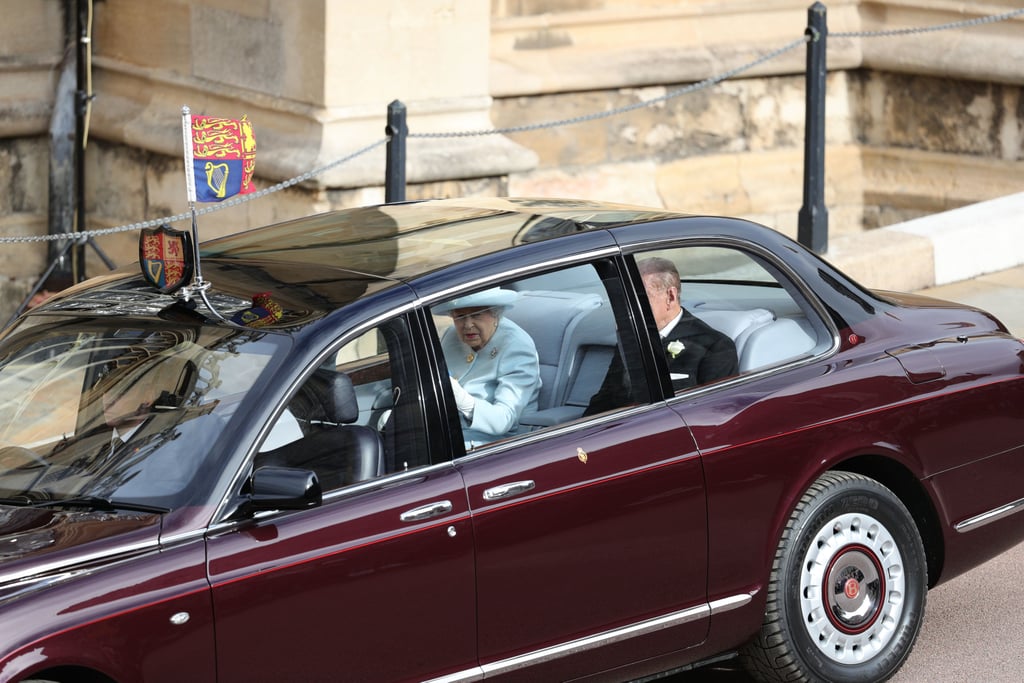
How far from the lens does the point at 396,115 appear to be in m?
8.58

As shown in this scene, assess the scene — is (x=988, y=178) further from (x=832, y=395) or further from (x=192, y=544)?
(x=192, y=544)

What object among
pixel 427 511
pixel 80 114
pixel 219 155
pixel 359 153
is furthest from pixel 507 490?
pixel 80 114

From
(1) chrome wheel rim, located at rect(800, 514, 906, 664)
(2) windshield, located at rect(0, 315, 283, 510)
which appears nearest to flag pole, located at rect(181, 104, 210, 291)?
(2) windshield, located at rect(0, 315, 283, 510)

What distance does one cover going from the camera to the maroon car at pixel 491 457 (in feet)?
13.4

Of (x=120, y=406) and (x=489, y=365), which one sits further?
(x=489, y=365)

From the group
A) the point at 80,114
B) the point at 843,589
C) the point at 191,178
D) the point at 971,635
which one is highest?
the point at 80,114

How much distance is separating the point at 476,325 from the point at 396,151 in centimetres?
387

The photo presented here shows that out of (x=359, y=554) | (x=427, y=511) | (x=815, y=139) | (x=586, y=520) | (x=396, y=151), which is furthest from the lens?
(x=815, y=139)

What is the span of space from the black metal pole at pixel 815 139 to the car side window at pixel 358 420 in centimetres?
611

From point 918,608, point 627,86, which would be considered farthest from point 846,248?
point 918,608

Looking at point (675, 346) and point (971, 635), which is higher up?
point (675, 346)

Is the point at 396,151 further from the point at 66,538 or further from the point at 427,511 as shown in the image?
the point at 66,538

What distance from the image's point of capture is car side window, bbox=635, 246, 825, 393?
509 cm

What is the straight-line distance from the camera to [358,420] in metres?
4.48
